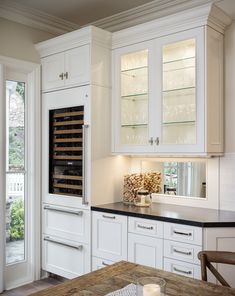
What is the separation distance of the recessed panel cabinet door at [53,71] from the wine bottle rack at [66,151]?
0.92ft

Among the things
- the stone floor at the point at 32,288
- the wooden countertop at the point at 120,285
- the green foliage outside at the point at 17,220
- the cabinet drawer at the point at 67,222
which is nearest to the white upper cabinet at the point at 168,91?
the cabinet drawer at the point at 67,222

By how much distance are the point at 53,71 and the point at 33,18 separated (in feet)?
2.07

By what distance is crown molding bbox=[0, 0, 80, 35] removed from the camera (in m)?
3.49

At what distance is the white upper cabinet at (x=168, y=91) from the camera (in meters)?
2.84

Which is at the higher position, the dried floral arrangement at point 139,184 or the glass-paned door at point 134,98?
the glass-paned door at point 134,98

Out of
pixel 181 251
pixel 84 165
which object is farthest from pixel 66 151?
pixel 181 251

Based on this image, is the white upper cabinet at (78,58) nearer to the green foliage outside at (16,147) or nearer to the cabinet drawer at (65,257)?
the green foliage outside at (16,147)

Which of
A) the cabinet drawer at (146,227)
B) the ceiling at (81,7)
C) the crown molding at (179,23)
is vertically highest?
the ceiling at (81,7)

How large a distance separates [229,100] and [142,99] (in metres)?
0.79

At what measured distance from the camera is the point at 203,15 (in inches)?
109

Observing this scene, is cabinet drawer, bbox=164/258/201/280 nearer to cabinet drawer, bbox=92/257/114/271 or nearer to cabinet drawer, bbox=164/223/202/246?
cabinet drawer, bbox=164/223/202/246

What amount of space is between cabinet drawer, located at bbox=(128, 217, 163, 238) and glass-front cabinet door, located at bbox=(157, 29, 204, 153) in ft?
2.14

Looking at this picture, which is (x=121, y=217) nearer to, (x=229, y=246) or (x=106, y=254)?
(x=106, y=254)

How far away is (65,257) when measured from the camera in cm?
352
